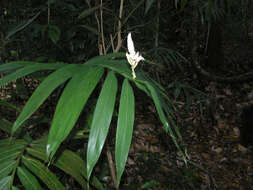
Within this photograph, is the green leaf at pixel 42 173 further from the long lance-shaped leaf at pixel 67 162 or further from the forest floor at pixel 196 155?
the forest floor at pixel 196 155

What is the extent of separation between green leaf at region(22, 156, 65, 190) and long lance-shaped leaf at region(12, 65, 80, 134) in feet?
0.70

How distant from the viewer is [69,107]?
0.41 metres

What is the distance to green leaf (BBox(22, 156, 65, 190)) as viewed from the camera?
603 mm

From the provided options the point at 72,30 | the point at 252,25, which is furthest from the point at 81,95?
the point at 252,25

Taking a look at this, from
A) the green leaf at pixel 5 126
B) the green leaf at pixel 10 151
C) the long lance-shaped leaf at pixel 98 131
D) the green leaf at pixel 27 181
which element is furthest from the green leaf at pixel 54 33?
the long lance-shaped leaf at pixel 98 131

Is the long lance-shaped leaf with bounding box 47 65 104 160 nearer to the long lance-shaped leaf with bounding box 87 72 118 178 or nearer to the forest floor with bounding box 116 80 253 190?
the long lance-shaped leaf with bounding box 87 72 118 178

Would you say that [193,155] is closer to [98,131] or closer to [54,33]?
[54,33]

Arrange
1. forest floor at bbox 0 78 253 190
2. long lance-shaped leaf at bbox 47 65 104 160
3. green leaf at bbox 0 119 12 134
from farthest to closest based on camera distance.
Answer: forest floor at bbox 0 78 253 190 → green leaf at bbox 0 119 12 134 → long lance-shaped leaf at bbox 47 65 104 160

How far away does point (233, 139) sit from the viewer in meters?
2.47

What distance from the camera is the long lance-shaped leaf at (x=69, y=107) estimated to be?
39 centimetres

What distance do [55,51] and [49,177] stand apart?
3.77 ft

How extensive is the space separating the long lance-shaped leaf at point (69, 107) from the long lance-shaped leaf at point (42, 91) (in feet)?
0.08

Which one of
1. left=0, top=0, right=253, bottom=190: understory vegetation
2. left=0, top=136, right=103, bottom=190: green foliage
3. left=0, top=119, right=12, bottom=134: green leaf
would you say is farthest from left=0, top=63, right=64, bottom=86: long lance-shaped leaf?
left=0, top=119, right=12, bottom=134: green leaf

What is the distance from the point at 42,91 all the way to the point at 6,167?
0.25 metres
